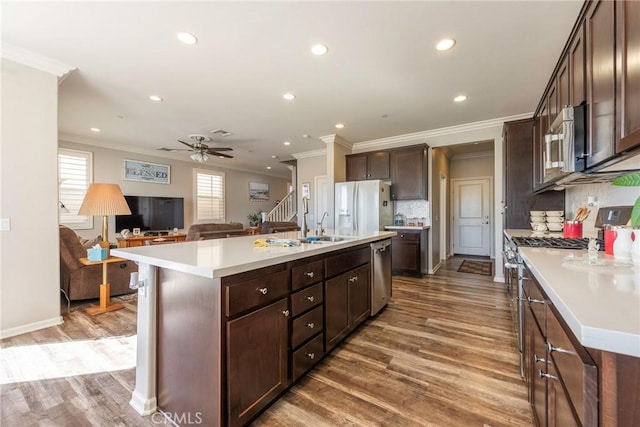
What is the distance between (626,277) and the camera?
0.99 metres

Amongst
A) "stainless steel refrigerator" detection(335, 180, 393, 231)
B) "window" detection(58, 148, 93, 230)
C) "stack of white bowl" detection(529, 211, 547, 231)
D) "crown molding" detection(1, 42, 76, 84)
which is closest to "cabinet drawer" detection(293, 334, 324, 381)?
"stack of white bowl" detection(529, 211, 547, 231)

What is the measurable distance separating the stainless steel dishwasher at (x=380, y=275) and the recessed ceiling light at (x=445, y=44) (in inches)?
77.1

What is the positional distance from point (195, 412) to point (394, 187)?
15.3ft

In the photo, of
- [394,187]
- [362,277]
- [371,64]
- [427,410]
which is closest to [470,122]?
[394,187]

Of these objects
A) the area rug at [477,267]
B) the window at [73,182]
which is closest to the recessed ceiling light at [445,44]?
the area rug at [477,267]

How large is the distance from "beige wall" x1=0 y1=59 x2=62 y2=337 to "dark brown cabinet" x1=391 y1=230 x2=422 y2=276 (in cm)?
464

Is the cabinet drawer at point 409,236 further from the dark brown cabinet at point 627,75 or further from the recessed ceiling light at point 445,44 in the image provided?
the dark brown cabinet at point 627,75

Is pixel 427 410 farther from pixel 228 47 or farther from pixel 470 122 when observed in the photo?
pixel 470 122

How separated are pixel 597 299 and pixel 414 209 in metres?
4.90

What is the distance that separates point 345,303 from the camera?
93.2 inches

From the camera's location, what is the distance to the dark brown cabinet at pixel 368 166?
17.6 feet

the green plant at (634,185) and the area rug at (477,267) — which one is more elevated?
the green plant at (634,185)

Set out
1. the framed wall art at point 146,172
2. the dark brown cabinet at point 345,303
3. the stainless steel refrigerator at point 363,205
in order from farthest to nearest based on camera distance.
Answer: the framed wall art at point 146,172 → the stainless steel refrigerator at point 363,205 → the dark brown cabinet at point 345,303

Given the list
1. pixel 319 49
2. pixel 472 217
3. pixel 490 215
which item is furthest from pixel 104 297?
pixel 490 215
